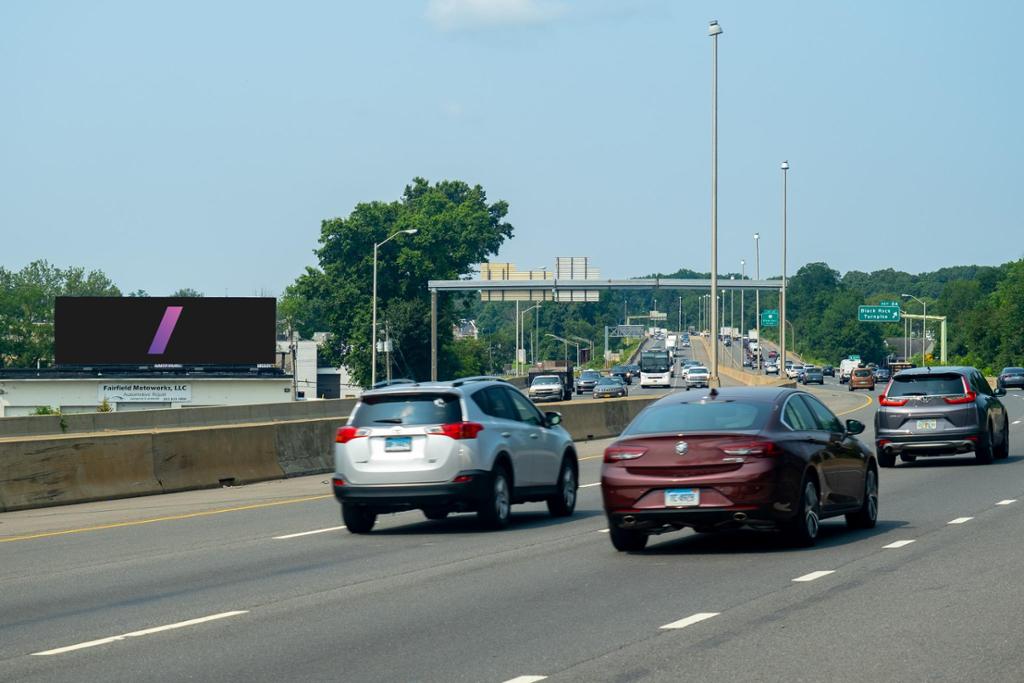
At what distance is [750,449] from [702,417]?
2.58 ft

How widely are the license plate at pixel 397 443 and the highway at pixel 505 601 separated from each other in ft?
3.20

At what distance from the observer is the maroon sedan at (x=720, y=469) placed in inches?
536

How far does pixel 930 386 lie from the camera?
1040 inches

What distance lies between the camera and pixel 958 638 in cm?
933

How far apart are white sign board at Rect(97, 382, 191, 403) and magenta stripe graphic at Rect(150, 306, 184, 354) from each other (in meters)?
2.71

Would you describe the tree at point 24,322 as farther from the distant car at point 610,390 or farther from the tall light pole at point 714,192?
the tall light pole at point 714,192

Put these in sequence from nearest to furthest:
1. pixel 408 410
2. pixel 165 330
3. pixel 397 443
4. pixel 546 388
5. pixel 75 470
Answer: pixel 397 443
pixel 408 410
pixel 75 470
pixel 546 388
pixel 165 330

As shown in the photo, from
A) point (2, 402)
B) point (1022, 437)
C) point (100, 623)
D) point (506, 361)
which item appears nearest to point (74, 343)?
point (2, 402)

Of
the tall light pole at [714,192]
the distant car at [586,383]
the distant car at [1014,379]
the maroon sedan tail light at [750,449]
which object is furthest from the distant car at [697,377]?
the maroon sedan tail light at [750,449]

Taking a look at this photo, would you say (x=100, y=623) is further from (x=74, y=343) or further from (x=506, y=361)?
(x=506, y=361)

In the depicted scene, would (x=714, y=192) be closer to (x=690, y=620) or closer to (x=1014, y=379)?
(x=690, y=620)

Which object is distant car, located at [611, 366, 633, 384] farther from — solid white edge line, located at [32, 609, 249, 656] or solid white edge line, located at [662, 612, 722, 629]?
solid white edge line, located at [662, 612, 722, 629]

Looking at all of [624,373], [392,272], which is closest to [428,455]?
[392,272]

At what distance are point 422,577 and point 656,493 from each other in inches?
90.5
